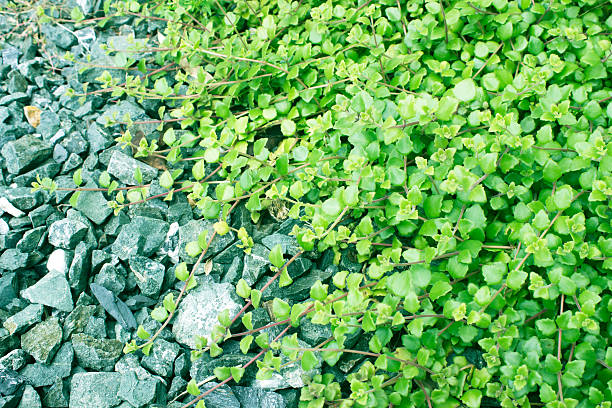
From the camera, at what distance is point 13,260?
2371 millimetres

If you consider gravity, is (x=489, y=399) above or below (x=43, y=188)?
below

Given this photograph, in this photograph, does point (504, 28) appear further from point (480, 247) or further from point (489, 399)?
point (489, 399)

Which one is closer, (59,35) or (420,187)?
(420,187)

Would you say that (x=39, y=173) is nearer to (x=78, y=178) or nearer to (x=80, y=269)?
(x=78, y=178)

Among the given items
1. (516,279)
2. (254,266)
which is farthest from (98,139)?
(516,279)

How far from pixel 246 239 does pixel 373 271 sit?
24.1 inches

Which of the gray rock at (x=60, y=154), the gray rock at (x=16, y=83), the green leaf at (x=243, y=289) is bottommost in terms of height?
the green leaf at (x=243, y=289)

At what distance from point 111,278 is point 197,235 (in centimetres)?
45

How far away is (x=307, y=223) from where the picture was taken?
2.23 meters

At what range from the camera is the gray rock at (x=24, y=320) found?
7.17 feet

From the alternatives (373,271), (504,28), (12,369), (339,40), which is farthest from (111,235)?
(504,28)

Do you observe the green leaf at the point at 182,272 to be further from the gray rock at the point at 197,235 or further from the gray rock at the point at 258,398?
the gray rock at the point at 258,398

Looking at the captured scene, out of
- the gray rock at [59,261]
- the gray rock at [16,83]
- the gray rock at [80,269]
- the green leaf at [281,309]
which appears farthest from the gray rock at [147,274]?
the gray rock at [16,83]

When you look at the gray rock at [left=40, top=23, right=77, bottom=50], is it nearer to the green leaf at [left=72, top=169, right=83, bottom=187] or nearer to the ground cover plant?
the ground cover plant
